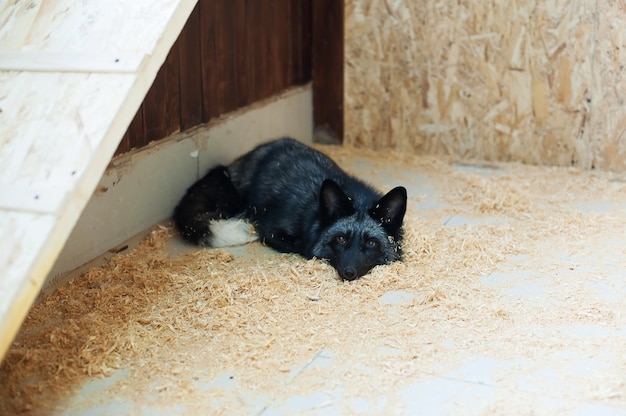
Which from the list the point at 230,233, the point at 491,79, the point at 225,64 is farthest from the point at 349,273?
the point at 491,79

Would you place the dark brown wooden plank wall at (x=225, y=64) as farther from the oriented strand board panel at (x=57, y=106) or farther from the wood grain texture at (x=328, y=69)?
the oriented strand board panel at (x=57, y=106)

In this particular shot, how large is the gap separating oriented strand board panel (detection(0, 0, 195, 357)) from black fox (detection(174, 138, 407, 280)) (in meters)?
1.50

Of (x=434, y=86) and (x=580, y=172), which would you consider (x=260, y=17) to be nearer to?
(x=434, y=86)

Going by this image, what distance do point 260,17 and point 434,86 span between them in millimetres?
Result: 1579

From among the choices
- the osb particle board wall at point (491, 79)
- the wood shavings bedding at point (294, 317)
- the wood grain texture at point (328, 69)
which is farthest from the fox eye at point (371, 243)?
the wood grain texture at point (328, 69)

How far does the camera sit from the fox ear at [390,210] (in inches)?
174

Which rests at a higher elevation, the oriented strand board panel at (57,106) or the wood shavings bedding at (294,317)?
the oriented strand board panel at (57,106)

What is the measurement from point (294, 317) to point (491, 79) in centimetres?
337

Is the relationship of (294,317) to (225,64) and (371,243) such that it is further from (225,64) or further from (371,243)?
(225,64)

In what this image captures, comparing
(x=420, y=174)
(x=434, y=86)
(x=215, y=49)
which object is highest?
(x=215, y=49)

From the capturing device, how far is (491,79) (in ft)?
20.9

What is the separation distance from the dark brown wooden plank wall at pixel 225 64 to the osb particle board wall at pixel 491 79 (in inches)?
19.4

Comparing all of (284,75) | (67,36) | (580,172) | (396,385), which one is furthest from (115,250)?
(580,172)

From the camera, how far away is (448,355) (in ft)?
11.2
